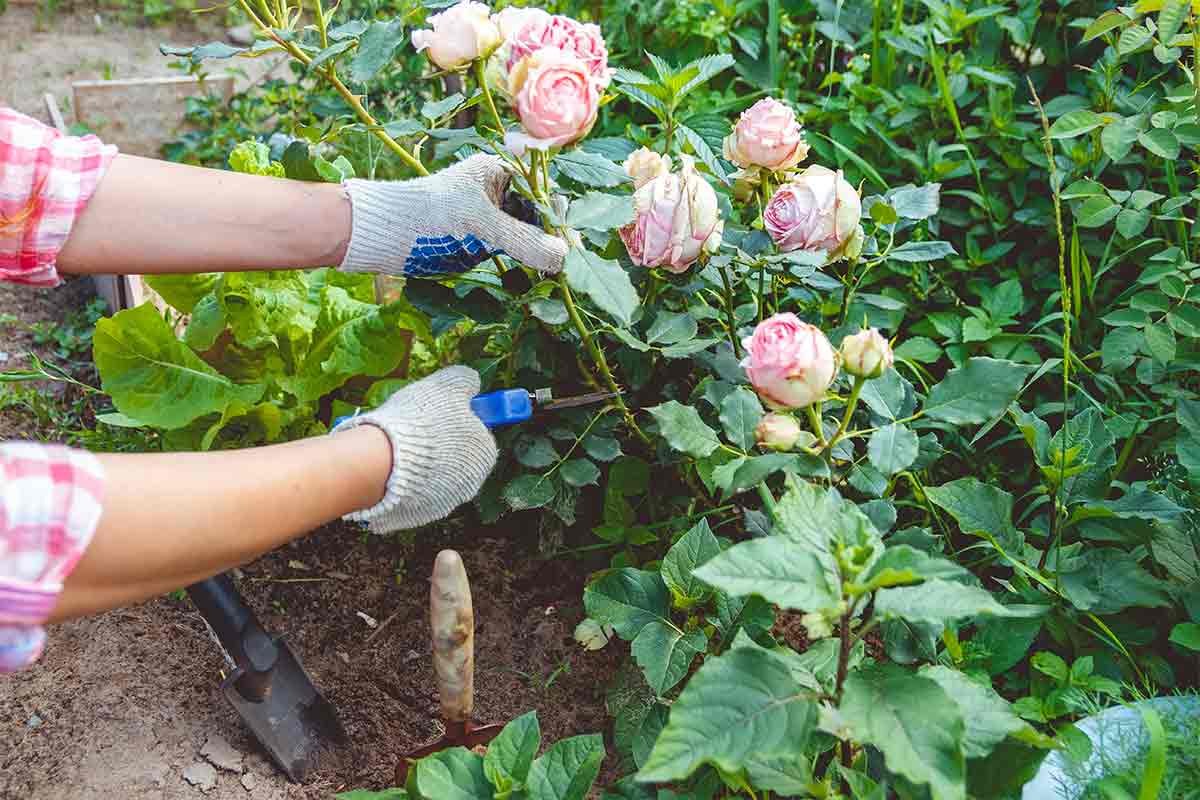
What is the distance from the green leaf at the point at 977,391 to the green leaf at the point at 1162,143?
2.39 feet

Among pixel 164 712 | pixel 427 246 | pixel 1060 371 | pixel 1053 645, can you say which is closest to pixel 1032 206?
pixel 1060 371

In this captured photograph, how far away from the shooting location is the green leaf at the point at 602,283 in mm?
1251

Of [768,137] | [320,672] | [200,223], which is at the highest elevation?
[768,137]

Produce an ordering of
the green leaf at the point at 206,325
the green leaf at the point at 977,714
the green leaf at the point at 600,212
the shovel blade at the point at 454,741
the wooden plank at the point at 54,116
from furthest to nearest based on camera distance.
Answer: the wooden plank at the point at 54,116 < the green leaf at the point at 206,325 < the shovel blade at the point at 454,741 < the green leaf at the point at 600,212 < the green leaf at the point at 977,714

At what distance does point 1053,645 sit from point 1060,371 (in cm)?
57

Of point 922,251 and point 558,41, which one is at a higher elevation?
point 558,41

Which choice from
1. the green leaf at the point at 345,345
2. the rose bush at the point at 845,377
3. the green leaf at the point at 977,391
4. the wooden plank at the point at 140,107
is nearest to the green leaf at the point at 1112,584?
the rose bush at the point at 845,377

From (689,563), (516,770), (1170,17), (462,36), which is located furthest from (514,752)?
(1170,17)

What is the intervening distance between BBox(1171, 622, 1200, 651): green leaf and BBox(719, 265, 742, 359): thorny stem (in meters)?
0.72

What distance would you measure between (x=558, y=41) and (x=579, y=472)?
0.67 m

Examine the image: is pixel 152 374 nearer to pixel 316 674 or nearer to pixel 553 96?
pixel 316 674

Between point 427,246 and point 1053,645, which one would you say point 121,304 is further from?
point 1053,645

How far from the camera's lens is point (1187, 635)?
140 cm

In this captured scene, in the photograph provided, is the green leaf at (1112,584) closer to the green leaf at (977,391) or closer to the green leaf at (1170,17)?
the green leaf at (977,391)
